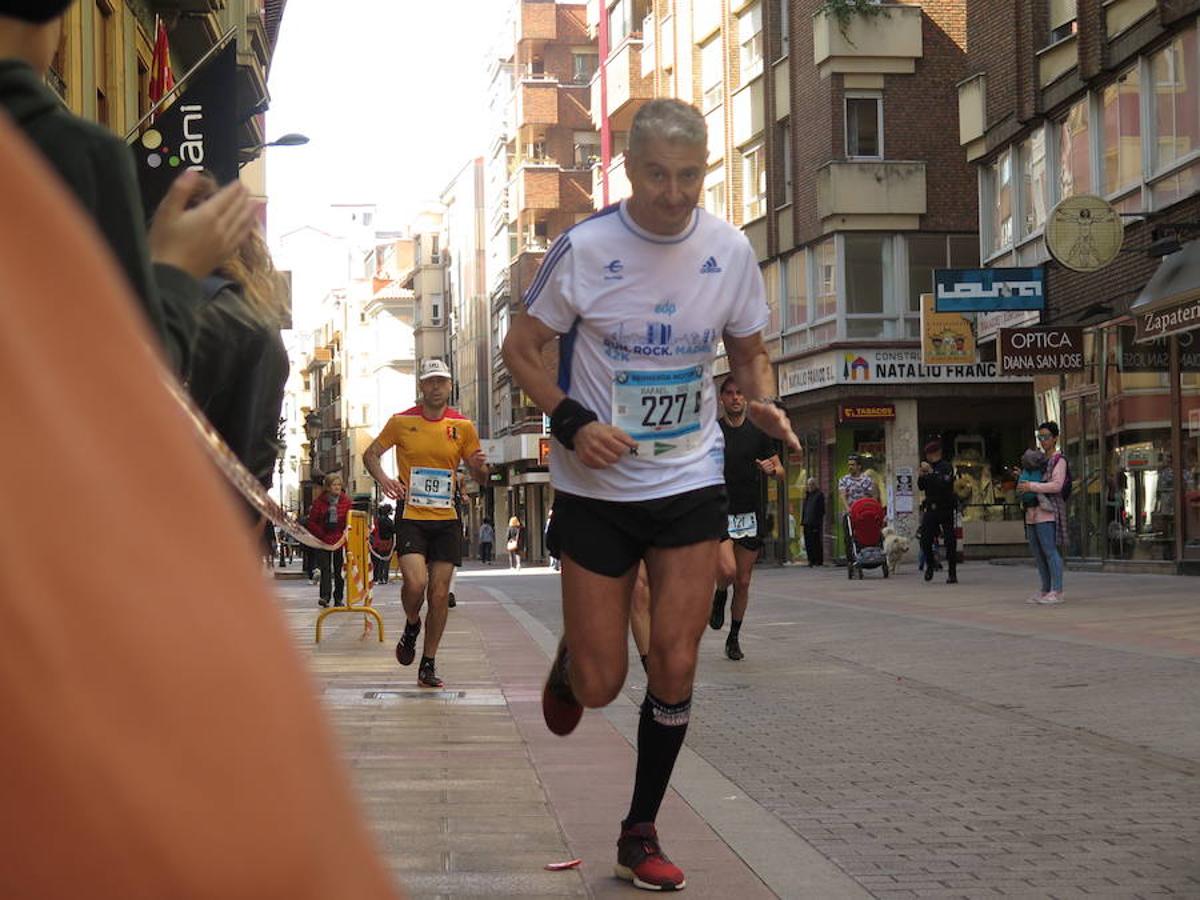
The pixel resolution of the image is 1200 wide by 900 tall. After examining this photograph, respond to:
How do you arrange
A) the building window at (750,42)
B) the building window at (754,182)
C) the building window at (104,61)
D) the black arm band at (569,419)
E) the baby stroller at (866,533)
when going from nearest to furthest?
the black arm band at (569,419), the building window at (104,61), the baby stroller at (866,533), the building window at (754,182), the building window at (750,42)

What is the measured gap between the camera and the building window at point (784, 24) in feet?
153

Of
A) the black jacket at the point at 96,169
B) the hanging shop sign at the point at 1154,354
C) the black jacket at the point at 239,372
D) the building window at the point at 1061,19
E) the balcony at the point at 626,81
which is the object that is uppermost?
the balcony at the point at 626,81

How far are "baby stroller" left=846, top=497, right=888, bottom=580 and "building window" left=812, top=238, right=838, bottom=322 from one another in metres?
12.5

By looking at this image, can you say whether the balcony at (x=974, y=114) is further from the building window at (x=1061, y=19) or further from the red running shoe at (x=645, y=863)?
the red running shoe at (x=645, y=863)

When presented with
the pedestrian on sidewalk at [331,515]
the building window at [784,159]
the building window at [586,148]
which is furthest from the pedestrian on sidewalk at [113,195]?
the building window at [586,148]

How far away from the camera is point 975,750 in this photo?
27.0 ft

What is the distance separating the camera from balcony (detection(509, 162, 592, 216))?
77.2 meters

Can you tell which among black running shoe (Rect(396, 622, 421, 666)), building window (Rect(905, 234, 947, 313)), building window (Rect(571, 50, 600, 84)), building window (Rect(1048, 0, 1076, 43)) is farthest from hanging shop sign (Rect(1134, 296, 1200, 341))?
building window (Rect(571, 50, 600, 84))

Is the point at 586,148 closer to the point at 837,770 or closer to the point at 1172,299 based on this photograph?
the point at 1172,299

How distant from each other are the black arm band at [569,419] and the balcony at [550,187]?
72525mm

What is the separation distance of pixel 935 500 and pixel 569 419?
23.6 metres

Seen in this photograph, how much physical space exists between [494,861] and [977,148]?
31.5 meters

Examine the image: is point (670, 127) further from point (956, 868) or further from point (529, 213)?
point (529, 213)

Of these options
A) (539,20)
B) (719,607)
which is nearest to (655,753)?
(719,607)
